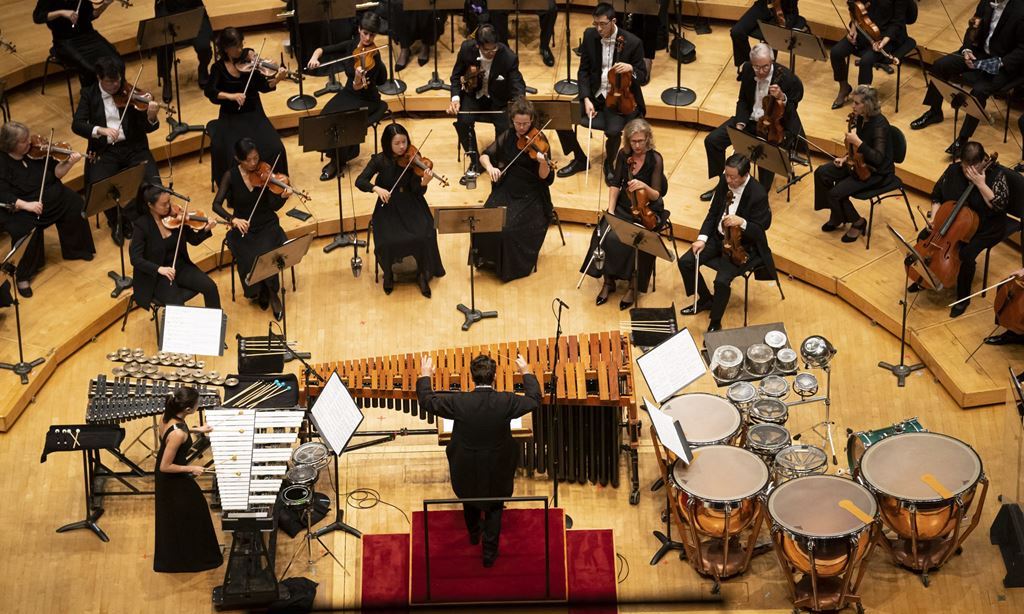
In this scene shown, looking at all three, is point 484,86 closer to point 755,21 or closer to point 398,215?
point 398,215

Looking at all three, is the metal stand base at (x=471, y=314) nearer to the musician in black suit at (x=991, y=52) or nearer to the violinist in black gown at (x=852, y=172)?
the violinist in black gown at (x=852, y=172)

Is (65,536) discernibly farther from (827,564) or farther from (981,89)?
(981,89)

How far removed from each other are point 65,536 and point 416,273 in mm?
3118

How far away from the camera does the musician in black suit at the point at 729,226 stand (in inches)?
363

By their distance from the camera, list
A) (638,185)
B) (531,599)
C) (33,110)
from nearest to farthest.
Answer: (531,599)
(638,185)
(33,110)

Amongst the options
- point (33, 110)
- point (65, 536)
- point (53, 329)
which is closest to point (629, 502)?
point (65, 536)

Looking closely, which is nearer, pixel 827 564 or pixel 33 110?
pixel 827 564

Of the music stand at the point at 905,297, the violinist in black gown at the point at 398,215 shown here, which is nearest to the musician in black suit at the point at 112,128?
the violinist in black gown at the point at 398,215

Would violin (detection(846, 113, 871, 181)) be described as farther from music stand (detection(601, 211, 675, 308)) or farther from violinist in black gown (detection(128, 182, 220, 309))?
violinist in black gown (detection(128, 182, 220, 309))

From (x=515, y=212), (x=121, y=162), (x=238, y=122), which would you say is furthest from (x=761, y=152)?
(x=121, y=162)

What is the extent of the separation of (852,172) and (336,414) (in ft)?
13.6

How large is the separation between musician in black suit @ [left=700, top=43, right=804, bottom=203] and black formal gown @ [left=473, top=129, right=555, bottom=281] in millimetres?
1263

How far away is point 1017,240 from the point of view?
9.69 metres

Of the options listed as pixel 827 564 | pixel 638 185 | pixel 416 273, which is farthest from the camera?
pixel 416 273
